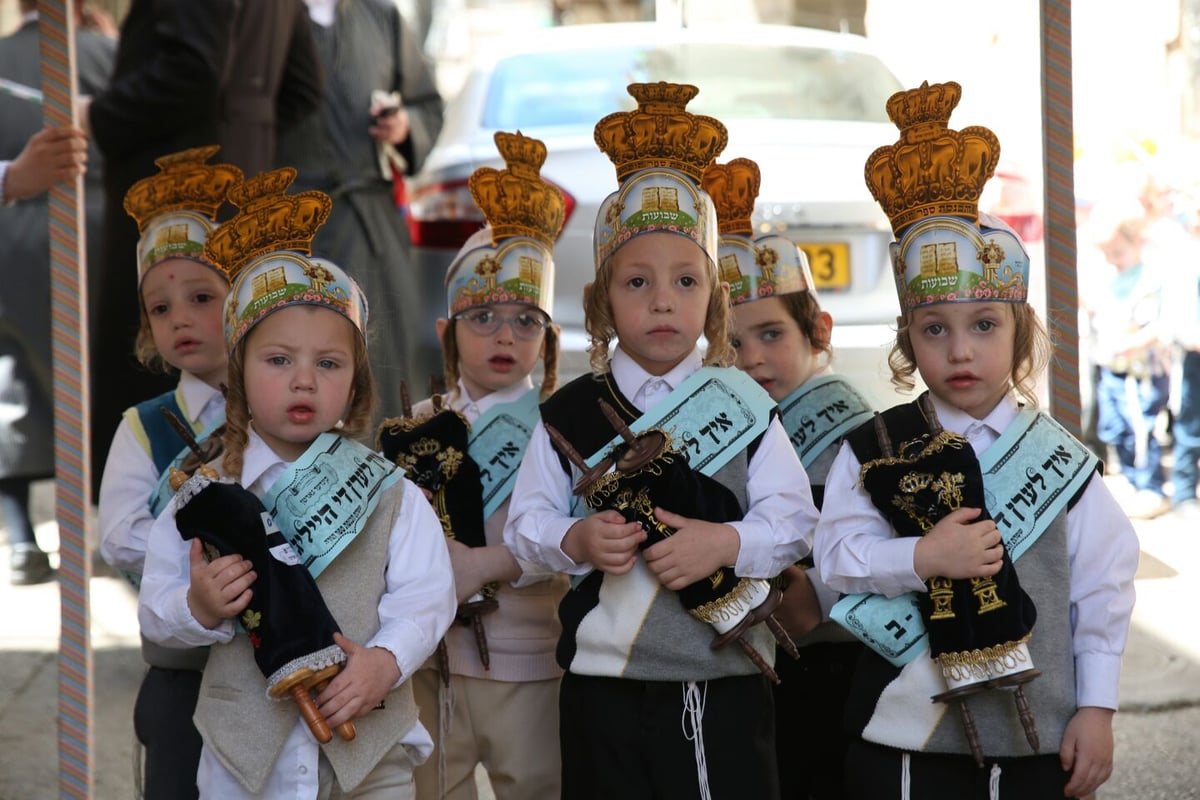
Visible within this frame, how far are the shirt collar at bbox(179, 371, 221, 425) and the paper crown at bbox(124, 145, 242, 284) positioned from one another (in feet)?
0.85

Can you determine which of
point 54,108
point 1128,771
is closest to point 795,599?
point 1128,771

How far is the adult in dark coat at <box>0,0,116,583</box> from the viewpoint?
5520 mm

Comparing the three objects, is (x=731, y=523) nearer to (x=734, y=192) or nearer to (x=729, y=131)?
(x=734, y=192)

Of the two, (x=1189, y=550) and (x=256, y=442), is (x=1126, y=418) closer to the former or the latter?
(x=1189, y=550)

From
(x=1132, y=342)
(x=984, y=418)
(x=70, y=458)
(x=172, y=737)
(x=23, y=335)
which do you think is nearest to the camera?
(x=984, y=418)

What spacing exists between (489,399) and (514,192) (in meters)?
0.47

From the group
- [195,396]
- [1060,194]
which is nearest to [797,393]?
[1060,194]

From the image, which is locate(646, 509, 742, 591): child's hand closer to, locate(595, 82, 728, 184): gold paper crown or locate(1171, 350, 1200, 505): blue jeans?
locate(595, 82, 728, 184): gold paper crown

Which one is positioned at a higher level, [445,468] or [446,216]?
[446,216]

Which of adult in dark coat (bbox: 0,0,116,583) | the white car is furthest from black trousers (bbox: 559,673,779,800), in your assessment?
adult in dark coat (bbox: 0,0,116,583)

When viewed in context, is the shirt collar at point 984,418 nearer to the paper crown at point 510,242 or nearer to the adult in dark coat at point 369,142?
the paper crown at point 510,242

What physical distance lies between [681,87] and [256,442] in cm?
105

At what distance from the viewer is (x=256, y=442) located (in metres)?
2.62

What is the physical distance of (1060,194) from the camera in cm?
290
